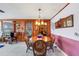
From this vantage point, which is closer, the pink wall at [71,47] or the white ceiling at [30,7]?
the pink wall at [71,47]

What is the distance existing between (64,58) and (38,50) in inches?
95.8

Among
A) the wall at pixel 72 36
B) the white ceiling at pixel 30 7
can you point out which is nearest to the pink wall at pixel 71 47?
the wall at pixel 72 36

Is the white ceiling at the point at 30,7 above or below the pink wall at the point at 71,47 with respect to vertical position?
above

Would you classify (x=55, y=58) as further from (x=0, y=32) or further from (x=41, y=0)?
(x=0, y=32)

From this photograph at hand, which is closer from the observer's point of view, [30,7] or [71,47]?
[71,47]

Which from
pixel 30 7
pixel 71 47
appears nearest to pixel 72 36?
pixel 71 47

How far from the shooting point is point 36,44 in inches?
128

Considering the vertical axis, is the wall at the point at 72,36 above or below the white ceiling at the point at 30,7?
below

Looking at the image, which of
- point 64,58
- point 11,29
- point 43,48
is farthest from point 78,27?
point 11,29

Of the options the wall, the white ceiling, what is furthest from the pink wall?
the white ceiling

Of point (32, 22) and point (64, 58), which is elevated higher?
point (32, 22)

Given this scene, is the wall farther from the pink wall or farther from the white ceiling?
the white ceiling

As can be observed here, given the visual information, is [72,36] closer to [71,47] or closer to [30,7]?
[71,47]

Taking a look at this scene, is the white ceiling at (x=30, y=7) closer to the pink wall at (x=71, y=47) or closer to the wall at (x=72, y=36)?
the wall at (x=72, y=36)
